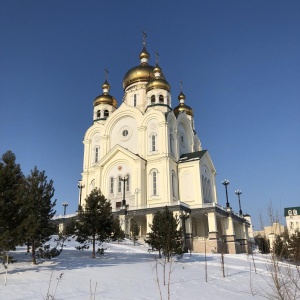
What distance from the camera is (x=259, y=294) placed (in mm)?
13289

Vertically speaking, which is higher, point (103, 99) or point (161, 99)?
point (103, 99)

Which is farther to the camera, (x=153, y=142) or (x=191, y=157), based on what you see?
(x=191, y=157)

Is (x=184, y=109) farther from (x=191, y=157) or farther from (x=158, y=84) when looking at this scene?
(x=191, y=157)

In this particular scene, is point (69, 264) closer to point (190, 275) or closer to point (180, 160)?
point (190, 275)

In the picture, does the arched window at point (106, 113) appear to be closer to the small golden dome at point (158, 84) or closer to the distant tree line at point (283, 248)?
the small golden dome at point (158, 84)

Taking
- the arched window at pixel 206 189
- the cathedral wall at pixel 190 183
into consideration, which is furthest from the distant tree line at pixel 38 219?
the arched window at pixel 206 189

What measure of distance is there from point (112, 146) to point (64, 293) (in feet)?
122

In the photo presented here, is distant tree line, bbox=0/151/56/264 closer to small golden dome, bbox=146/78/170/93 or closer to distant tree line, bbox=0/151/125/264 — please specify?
Result: distant tree line, bbox=0/151/125/264

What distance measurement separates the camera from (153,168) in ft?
140

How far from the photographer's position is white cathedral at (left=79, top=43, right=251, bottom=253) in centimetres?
3847

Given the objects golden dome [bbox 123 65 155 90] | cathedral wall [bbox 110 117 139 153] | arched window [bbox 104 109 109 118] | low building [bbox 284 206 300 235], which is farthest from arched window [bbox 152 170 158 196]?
low building [bbox 284 206 300 235]

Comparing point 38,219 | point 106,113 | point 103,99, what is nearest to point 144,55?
point 103,99

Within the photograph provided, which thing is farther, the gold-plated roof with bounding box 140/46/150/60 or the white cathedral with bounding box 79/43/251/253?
the gold-plated roof with bounding box 140/46/150/60

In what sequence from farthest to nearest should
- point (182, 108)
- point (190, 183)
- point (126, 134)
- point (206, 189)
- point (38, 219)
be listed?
point (182, 108) < point (126, 134) < point (206, 189) < point (190, 183) < point (38, 219)
